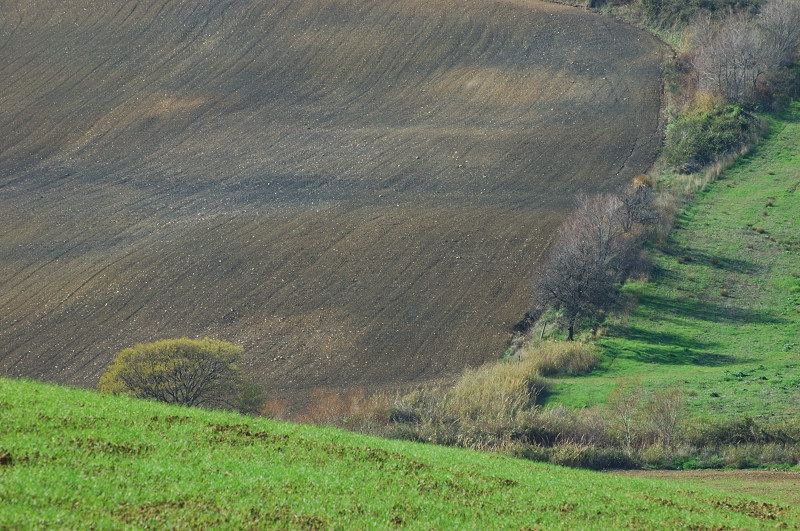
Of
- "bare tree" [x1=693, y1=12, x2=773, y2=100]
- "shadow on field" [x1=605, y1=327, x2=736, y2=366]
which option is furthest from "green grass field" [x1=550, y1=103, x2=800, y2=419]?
"bare tree" [x1=693, y1=12, x2=773, y2=100]

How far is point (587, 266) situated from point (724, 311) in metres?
7.30

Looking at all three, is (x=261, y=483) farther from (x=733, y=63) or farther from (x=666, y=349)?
(x=733, y=63)

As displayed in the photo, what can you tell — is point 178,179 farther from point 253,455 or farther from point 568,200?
point 253,455

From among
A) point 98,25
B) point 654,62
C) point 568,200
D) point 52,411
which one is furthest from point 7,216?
point 654,62

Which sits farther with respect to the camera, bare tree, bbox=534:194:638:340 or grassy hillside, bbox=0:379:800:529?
bare tree, bbox=534:194:638:340

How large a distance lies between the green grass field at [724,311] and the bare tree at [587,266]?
153 cm

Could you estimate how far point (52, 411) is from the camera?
1529cm

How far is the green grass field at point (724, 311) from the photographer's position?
32.2 meters

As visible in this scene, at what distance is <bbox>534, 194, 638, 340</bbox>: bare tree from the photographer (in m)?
41.1

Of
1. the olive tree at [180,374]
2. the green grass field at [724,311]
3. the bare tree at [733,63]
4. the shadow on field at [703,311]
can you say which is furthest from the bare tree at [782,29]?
the olive tree at [180,374]

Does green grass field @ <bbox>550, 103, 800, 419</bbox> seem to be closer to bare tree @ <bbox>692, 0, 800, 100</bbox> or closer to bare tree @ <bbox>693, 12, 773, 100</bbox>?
bare tree @ <bbox>693, 12, 773, 100</bbox>

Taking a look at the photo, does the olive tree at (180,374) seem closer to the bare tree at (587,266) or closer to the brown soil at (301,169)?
the brown soil at (301,169)

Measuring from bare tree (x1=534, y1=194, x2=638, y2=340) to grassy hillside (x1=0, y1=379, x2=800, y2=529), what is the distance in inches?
897

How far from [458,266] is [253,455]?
107ft
